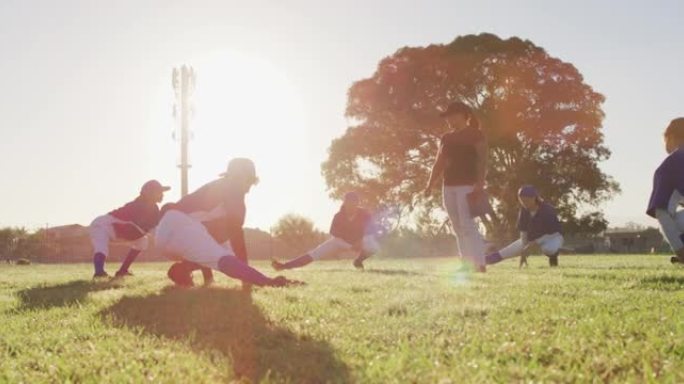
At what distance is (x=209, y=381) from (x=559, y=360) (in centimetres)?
164

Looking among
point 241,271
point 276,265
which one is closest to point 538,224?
point 276,265

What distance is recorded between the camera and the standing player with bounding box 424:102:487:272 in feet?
29.7

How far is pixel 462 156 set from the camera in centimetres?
906

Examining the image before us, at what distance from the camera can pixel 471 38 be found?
113ft

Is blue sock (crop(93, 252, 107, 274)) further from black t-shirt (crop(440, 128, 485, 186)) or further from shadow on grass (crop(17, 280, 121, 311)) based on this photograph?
black t-shirt (crop(440, 128, 485, 186))

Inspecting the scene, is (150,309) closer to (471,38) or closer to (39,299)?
(39,299)

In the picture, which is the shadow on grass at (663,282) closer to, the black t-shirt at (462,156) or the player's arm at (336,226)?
the black t-shirt at (462,156)

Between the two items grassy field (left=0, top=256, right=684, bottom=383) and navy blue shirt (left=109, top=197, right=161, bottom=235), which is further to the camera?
navy blue shirt (left=109, top=197, right=161, bottom=235)

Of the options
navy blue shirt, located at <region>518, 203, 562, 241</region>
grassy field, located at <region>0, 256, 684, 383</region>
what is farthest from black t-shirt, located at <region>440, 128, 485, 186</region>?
navy blue shirt, located at <region>518, 203, 562, 241</region>

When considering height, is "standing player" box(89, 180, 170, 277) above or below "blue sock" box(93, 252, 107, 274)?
above

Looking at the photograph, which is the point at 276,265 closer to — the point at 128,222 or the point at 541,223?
the point at 128,222

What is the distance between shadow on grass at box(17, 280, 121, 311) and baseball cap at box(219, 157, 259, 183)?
1.93 metres

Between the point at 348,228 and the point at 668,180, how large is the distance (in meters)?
6.84

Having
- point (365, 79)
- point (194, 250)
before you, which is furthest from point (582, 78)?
point (194, 250)
